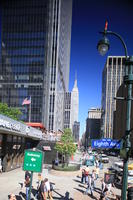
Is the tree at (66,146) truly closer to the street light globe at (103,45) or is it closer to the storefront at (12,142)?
the storefront at (12,142)

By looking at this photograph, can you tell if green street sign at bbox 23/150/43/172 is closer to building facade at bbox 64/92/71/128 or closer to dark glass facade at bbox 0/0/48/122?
dark glass facade at bbox 0/0/48/122

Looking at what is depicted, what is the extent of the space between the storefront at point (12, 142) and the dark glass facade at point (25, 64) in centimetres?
6595

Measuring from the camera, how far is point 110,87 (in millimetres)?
182750

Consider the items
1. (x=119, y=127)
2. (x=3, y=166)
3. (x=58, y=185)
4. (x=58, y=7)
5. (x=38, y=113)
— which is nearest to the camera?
(x=58, y=185)

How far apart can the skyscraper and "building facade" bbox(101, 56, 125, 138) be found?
8807 cm

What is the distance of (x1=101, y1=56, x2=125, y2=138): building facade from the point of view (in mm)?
177875

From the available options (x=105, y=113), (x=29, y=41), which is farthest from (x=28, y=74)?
(x=105, y=113)

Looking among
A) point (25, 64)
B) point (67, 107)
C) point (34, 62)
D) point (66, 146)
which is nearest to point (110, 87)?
point (67, 107)

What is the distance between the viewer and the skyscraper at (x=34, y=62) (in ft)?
314

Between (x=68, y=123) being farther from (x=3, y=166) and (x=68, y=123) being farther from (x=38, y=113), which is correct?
(x=3, y=166)

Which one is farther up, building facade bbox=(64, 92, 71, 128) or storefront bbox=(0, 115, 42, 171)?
building facade bbox=(64, 92, 71, 128)

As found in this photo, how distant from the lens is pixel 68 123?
171000mm

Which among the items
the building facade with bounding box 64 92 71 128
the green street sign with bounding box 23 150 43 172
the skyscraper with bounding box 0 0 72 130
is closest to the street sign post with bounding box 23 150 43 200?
the green street sign with bounding box 23 150 43 172

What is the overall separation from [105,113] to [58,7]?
99.1m
